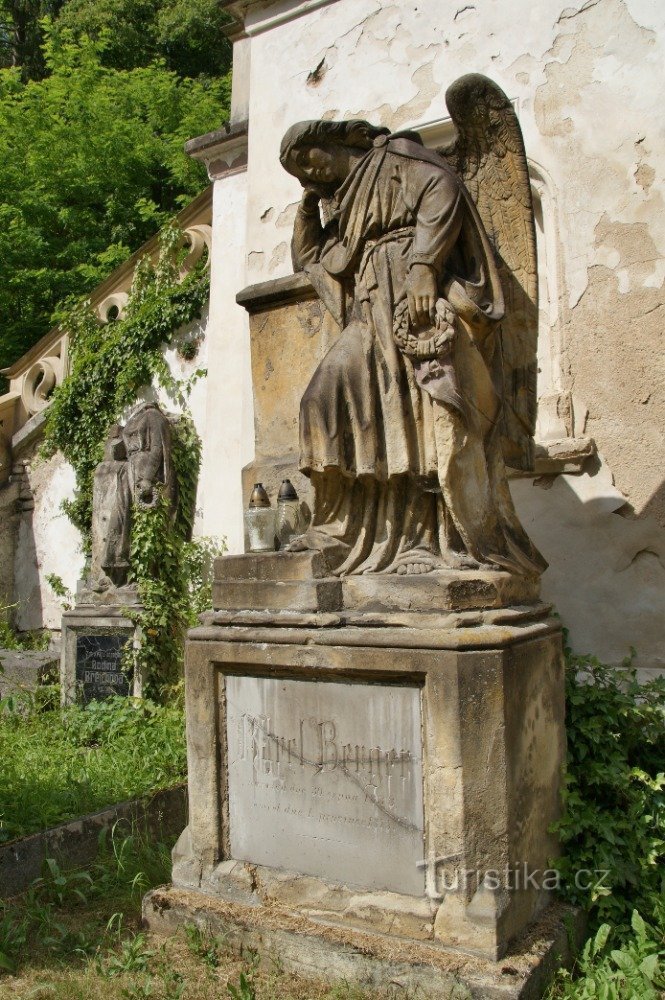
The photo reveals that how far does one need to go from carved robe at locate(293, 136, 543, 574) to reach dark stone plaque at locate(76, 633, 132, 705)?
161 inches

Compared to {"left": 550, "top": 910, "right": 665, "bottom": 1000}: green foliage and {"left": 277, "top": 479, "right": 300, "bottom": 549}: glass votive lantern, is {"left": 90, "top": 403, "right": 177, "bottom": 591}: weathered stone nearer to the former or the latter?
{"left": 277, "top": 479, "right": 300, "bottom": 549}: glass votive lantern

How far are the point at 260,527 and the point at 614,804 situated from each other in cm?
172

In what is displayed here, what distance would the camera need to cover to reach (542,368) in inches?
214

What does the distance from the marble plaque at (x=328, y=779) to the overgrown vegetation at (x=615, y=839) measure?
641 mm

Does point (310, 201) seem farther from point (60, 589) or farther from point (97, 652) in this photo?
point (60, 589)

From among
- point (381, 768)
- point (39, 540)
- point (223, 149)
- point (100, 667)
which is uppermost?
point (223, 149)

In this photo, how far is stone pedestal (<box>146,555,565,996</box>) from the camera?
2.57m

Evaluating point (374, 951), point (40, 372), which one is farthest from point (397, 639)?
point (40, 372)

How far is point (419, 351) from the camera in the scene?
2857mm

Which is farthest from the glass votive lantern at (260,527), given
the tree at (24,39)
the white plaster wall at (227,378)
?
the tree at (24,39)

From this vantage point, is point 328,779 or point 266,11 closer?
point 328,779

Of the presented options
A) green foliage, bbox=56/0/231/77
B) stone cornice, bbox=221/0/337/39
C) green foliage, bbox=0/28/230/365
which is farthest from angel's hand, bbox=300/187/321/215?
green foliage, bbox=56/0/231/77

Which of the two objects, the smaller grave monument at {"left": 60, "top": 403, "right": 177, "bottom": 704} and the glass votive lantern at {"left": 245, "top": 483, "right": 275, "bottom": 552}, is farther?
the smaller grave monument at {"left": 60, "top": 403, "right": 177, "bottom": 704}

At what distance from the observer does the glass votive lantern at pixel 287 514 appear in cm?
324
